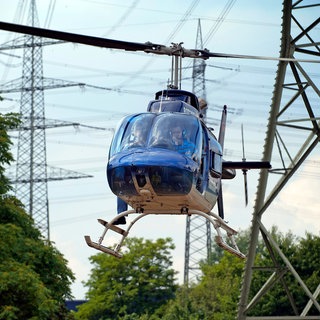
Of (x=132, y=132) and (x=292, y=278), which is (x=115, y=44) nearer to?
(x=132, y=132)

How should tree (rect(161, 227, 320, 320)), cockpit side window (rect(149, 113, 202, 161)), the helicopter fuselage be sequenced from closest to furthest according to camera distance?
the helicopter fuselage < cockpit side window (rect(149, 113, 202, 161)) < tree (rect(161, 227, 320, 320))

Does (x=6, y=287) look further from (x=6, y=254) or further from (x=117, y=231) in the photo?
(x=117, y=231)

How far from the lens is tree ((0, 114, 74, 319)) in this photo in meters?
51.9

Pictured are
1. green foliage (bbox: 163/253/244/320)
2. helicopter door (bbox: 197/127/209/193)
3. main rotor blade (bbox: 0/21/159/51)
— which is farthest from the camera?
green foliage (bbox: 163/253/244/320)

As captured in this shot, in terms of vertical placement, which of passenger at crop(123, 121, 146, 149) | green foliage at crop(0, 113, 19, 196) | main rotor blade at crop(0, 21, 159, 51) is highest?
green foliage at crop(0, 113, 19, 196)

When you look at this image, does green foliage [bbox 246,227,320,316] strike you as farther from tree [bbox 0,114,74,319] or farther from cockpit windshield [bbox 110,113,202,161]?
cockpit windshield [bbox 110,113,202,161]

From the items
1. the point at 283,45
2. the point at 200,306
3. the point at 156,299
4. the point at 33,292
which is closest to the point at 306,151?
the point at 283,45

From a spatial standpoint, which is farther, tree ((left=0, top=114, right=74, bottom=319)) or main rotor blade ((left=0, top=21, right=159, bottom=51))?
tree ((left=0, top=114, right=74, bottom=319))

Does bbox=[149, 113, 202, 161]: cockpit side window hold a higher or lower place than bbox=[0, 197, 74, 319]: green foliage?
lower

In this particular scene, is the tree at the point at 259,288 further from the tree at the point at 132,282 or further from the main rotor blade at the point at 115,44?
the main rotor blade at the point at 115,44

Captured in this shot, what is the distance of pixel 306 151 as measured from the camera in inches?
1736

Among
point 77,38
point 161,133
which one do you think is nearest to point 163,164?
point 161,133

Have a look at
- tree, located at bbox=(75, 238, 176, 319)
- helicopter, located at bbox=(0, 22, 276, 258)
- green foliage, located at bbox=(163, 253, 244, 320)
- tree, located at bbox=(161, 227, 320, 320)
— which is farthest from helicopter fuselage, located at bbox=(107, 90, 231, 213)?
tree, located at bbox=(75, 238, 176, 319)

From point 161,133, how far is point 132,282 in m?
79.4
